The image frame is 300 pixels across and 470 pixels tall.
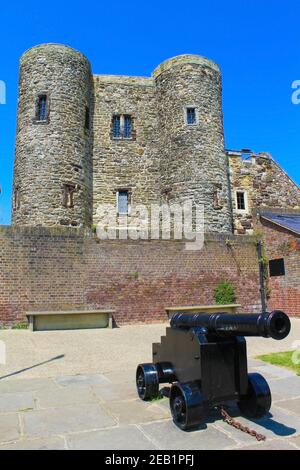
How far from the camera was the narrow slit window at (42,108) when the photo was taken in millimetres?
19577

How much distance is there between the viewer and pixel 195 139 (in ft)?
67.1

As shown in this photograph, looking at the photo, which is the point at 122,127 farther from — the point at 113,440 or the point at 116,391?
the point at 113,440

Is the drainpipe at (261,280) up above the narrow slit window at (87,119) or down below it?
below

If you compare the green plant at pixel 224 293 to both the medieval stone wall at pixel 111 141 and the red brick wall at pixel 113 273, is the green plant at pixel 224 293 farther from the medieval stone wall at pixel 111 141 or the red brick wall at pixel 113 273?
the medieval stone wall at pixel 111 141

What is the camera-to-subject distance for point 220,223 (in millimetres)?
19938

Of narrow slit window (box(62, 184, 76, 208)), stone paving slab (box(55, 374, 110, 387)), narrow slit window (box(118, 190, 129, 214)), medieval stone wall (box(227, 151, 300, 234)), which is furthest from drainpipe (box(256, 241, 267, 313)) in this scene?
stone paving slab (box(55, 374, 110, 387))

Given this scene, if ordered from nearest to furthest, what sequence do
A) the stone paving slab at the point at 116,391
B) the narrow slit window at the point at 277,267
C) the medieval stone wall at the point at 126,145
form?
the stone paving slab at the point at 116,391
the narrow slit window at the point at 277,267
the medieval stone wall at the point at 126,145

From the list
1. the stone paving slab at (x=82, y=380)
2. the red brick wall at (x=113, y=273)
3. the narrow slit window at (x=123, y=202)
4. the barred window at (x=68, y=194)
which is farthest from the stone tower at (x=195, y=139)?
the stone paving slab at (x=82, y=380)

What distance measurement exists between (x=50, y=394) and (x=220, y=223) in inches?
608

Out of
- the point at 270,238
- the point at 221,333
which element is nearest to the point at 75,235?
the point at 270,238

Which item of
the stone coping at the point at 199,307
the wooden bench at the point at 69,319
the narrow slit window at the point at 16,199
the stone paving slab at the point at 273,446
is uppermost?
the narrow slit window at the point at 16,199

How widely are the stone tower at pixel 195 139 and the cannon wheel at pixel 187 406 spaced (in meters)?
15.5

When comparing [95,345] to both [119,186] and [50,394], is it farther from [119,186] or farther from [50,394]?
[119,186]

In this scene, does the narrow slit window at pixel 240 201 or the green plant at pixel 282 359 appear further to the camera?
the narrow slit window at pixel 240 201
